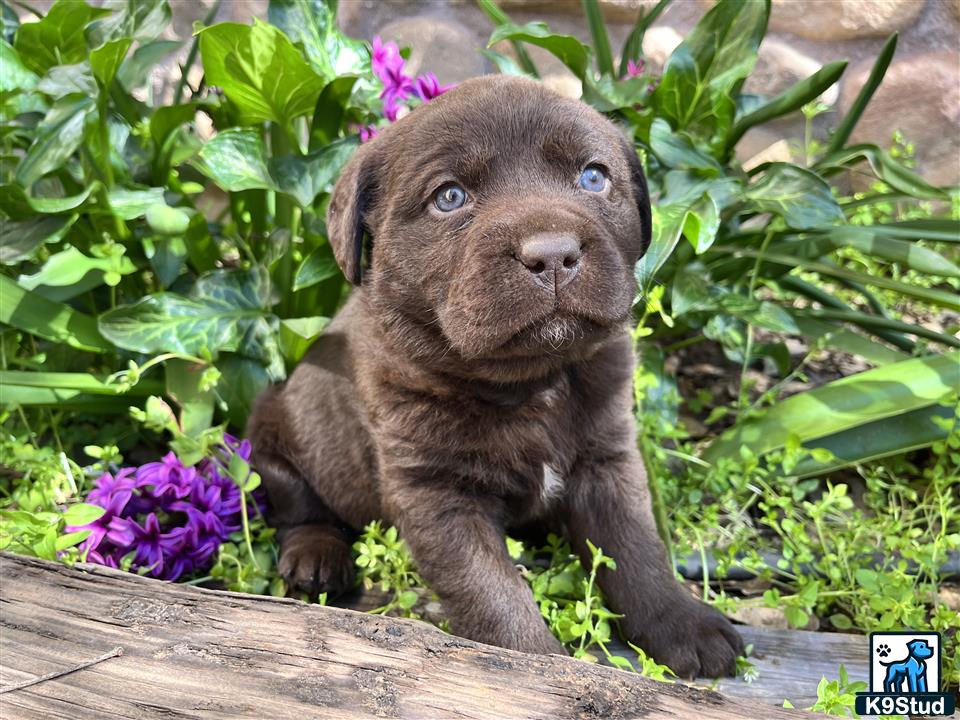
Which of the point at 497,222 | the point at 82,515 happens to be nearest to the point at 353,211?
the point at 497,222

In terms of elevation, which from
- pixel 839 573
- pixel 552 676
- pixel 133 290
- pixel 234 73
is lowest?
pixel 552 676

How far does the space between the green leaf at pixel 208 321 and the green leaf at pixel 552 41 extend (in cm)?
116

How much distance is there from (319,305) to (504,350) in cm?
156

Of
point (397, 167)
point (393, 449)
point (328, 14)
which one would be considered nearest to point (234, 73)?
point (328, 14)

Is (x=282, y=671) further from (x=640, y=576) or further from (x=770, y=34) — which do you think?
(x=770, y=34)

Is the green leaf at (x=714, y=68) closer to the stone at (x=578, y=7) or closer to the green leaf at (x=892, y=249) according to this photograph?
the green leaf at (x=892, y=249)

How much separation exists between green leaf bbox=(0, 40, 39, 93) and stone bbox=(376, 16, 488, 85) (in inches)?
67.5

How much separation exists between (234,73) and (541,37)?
1013mm

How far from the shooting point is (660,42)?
4.32 meters

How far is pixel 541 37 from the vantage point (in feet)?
9.82

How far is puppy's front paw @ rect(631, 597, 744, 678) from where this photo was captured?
2.14 m

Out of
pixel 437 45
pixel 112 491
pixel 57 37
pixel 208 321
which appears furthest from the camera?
pixel 437 45

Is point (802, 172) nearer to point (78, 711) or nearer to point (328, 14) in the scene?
point (328, 14)

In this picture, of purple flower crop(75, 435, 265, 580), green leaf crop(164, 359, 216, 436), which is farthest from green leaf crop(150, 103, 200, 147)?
purple flower crop(75, 435, 265, 580)
